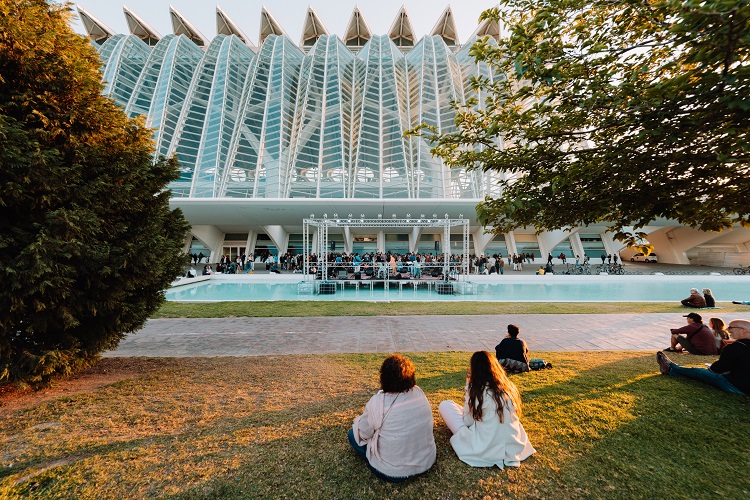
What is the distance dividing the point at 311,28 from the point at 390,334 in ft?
182

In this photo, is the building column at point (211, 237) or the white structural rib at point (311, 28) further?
the white structural rib at point (311, 28)

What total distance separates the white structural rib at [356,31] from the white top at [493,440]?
58.2 metres

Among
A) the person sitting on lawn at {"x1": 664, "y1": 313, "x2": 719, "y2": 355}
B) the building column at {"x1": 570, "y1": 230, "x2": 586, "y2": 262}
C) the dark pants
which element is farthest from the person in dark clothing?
the building column at {"x1": 570, "y1": 230, "x2": 586, "y2": 262}

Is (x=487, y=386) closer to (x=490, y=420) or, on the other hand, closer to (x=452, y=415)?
(x=490, y=420)

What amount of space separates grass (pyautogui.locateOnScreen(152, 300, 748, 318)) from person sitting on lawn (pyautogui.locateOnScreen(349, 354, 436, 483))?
6.80 metres

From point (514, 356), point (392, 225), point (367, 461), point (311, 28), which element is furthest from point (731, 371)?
point (311, 28)

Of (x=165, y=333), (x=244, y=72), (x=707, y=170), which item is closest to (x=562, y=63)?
(x=707, y=170)

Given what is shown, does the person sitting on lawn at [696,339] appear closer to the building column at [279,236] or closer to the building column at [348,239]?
the building column at [348,239]

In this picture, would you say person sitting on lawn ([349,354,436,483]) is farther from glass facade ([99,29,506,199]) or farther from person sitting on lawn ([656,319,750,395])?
glass facade ([99,29,506,199])

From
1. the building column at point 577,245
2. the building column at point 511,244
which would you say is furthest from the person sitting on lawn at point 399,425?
the building column at point 577,245

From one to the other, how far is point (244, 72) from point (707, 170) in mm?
43193

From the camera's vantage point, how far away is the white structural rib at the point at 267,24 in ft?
146

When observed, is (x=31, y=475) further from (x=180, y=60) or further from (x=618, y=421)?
(x=180, y=60)

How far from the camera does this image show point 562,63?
→ 118 inches
